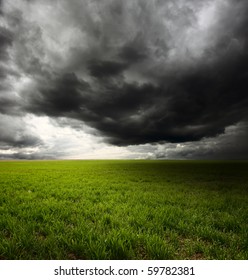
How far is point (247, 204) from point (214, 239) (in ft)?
16.1

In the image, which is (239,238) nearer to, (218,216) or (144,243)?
(218,216)

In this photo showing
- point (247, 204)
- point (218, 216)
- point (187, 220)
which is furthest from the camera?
point (247, 204)

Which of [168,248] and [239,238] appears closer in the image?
[168,248]

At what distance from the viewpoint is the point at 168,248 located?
14.3ft

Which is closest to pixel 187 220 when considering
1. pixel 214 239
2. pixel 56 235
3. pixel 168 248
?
pixel 214 239

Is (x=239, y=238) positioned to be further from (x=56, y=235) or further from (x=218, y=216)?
(x=56, y=235)
